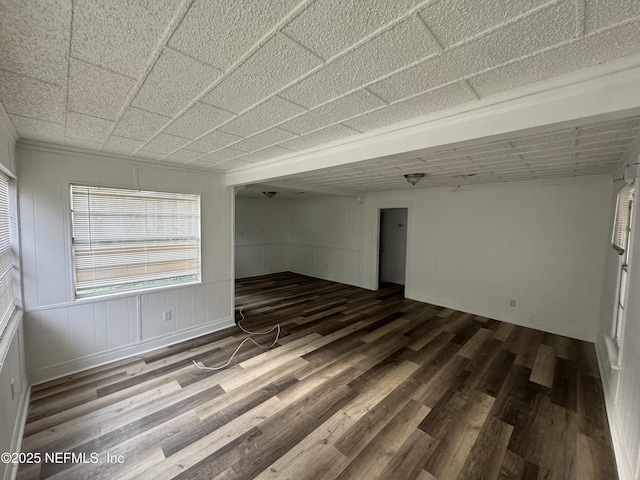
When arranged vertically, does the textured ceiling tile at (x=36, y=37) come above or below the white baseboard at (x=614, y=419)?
above

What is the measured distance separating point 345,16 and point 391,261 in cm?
687

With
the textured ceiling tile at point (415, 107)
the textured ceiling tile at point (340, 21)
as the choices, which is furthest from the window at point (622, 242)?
the textured ceiling tile at point (340, 21)

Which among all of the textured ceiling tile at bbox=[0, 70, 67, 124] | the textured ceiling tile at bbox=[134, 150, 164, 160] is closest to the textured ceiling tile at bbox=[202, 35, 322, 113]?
the textured ceiling tile at bbox=[0, 70, 67, 124]

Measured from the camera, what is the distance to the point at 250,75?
129cm

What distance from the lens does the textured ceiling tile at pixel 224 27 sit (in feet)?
2.89

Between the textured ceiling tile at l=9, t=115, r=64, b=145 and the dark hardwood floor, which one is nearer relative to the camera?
the dark hardwood floor

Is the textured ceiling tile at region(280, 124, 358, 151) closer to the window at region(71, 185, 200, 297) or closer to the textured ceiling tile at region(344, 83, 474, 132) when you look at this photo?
the textured ceiling tile at region(344, 83, 474, 132)

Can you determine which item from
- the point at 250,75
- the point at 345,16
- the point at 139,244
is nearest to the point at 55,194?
the point at 139,244

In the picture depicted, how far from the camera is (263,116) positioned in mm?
1794

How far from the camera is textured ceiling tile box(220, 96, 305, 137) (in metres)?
1.62

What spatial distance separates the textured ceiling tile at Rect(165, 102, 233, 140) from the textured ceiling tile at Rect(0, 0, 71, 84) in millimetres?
619

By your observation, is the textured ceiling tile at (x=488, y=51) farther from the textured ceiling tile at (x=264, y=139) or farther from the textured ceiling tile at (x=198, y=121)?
the textured ceiling tile at (x=198, y=121)

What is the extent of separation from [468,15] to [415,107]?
2.43 ft

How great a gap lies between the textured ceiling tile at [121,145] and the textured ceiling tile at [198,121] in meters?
0.59
